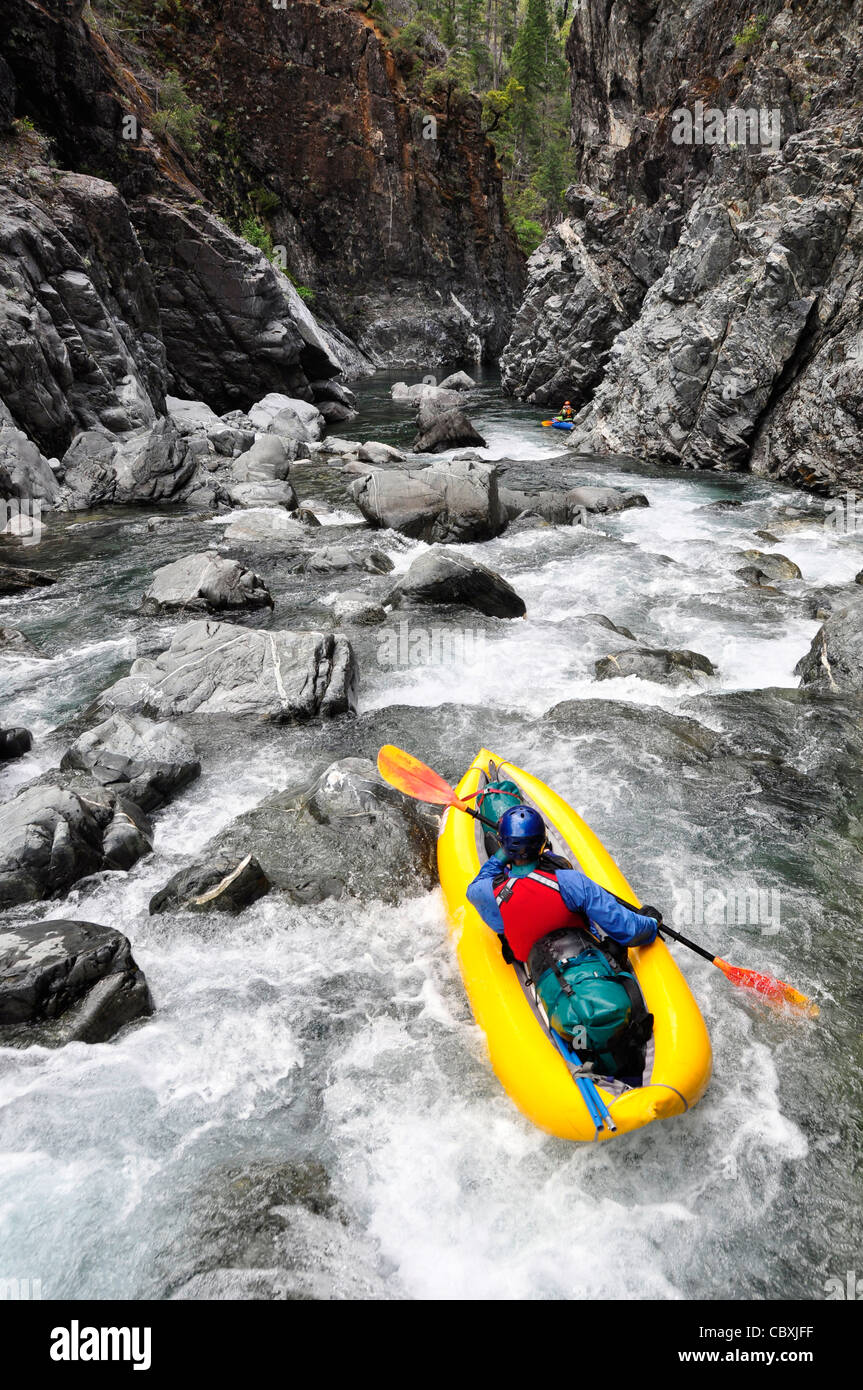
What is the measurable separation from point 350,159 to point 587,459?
87.6ft

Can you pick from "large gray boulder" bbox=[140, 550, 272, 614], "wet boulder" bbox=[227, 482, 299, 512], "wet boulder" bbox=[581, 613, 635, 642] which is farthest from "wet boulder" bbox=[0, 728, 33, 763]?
"wet boulder" bbox=[227, 482, 299, 512]

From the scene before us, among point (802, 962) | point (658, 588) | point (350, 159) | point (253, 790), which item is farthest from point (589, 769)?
point (350, 159)

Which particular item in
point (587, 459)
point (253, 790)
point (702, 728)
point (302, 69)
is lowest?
point (253, 790)

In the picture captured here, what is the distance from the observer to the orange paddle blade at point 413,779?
5406 millimetres

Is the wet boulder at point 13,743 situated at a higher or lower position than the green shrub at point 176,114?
lower

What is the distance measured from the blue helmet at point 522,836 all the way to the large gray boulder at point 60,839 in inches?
109

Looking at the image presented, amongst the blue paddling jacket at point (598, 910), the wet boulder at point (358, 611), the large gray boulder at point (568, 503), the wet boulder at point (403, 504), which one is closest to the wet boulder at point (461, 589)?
the wet boulder at point (358, 611)

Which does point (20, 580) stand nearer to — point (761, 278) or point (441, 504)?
point (441, 504)

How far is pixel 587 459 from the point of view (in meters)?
17.7

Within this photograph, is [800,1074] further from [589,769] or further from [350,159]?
[350,159]

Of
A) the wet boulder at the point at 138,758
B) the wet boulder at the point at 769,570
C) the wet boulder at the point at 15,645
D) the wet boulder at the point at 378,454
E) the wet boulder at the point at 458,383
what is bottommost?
the wet boulder at the point at 15,645

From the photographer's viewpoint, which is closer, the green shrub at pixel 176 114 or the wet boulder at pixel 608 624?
the wet boulder at pixel 608 624

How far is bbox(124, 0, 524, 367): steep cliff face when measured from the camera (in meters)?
31.2

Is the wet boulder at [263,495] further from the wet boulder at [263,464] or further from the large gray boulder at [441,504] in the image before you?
the large gray boulder at [441,504]
